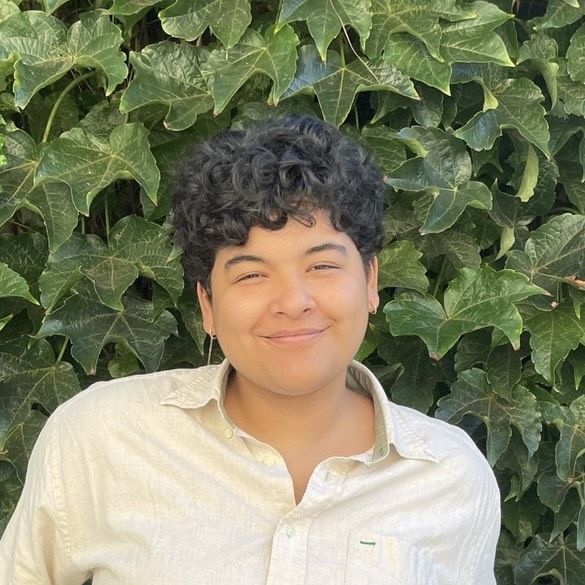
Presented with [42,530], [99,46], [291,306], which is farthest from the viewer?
[99,46]

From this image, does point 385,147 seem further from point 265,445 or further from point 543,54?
point 265,445

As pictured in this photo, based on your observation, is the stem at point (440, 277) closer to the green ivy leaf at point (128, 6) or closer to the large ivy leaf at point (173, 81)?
the large ivy leaf at point (173, 81)

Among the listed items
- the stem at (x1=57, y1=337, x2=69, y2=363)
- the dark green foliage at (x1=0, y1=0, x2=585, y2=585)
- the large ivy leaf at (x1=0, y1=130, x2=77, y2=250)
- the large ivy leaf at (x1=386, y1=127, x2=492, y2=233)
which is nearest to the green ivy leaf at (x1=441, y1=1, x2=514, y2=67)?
the dark green foliage at (x1=0, y1=0, x2=585, y2=585)

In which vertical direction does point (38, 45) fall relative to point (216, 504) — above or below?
above

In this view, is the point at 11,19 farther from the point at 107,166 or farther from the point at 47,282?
the point at 47,282

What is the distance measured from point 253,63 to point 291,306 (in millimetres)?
383

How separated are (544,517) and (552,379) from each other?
28cm

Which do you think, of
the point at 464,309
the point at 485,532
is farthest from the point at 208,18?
the point at 485,532

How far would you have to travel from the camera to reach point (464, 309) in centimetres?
107

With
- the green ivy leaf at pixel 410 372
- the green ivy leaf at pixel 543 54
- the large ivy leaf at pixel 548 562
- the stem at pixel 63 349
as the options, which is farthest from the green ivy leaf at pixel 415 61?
the large ivy leaf at pixel 548 562

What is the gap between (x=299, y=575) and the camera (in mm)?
810

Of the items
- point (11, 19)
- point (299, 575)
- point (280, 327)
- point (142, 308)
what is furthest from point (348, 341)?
point (11, 19)

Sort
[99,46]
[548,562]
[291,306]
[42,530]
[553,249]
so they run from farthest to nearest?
1. [548,562]
2. [553,249]
3. [99,46]
4. [42,530]
5. [291,306]

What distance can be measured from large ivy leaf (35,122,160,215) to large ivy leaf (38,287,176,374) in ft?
0.49
